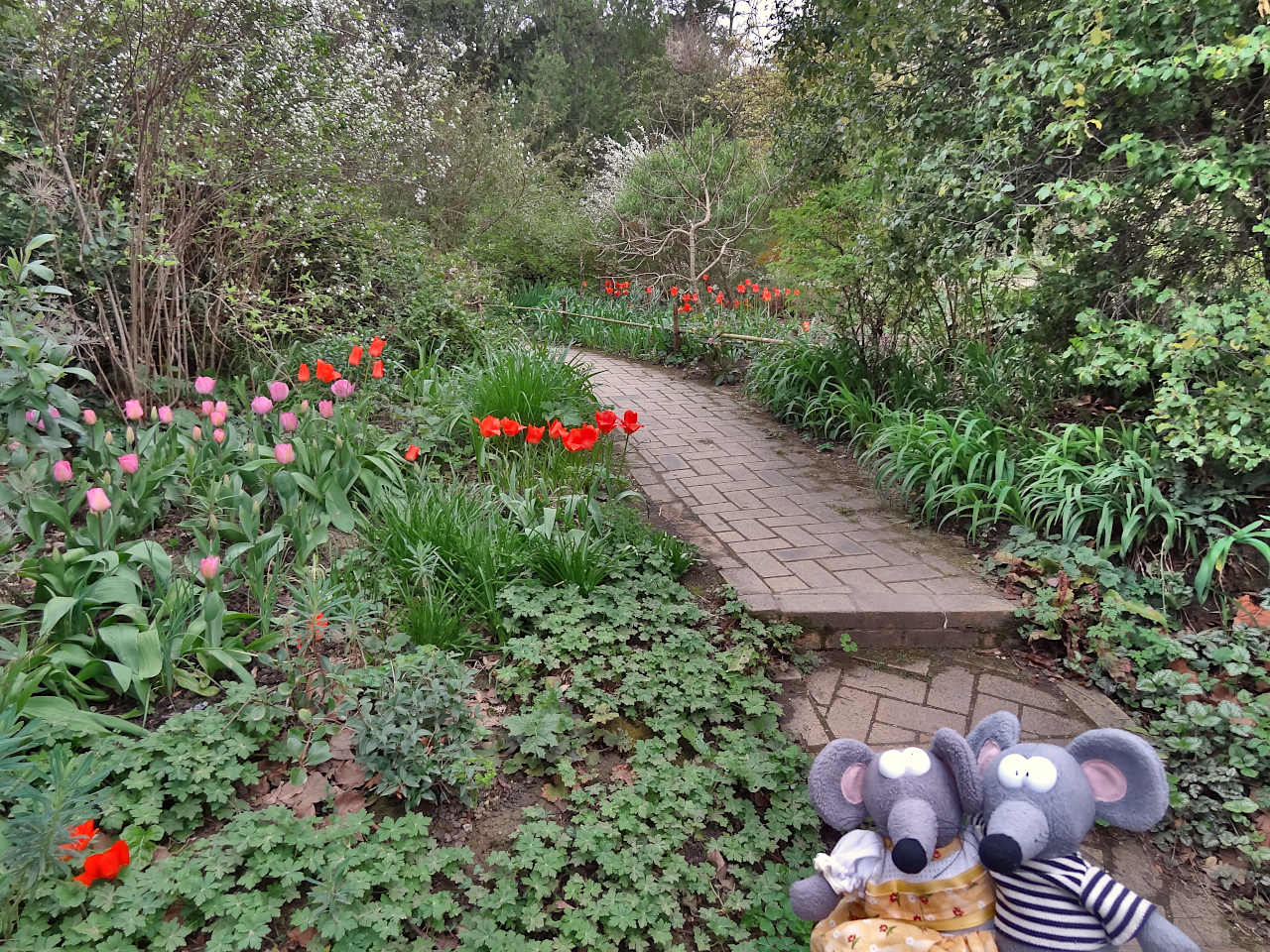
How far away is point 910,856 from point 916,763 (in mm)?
192

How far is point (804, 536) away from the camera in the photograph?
11.5 feet

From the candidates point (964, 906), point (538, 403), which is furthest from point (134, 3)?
point (964, 906)

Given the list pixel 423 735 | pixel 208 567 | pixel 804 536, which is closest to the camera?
pixel 423 735

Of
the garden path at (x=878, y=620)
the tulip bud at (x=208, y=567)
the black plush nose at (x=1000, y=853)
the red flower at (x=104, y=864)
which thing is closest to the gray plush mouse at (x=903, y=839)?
the black plush nose at (x=1000, y=853)

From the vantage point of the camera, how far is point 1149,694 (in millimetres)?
2500

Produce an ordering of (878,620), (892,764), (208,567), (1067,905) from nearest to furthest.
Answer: (1067,905) < (892,764) < (208,567) < (878,620)

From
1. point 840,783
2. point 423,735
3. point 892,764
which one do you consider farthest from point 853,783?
point 423,735

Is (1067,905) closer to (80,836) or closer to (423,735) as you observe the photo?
(423,735)

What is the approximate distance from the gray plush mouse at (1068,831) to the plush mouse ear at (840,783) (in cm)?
25

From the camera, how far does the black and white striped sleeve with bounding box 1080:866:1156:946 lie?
1.31 m

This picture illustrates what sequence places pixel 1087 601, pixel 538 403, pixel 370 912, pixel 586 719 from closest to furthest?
1. pixel 370 912
2. pixel 586 719
3. pixel 1087 601
4. pixel 538 403

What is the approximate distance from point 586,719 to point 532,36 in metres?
22.7

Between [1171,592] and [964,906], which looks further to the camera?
[1171,592]

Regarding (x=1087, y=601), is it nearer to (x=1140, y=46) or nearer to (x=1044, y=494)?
(x=1044, y=494)
